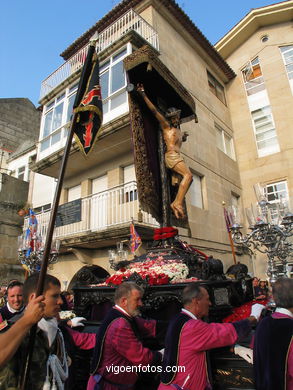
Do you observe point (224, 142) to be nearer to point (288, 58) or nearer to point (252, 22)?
point (288, 58)

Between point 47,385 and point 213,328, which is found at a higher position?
point 213,328

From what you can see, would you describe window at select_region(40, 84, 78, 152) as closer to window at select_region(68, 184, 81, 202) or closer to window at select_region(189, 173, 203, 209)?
window at select_region(68, 184, 81, 202)

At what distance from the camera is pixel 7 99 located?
18.8 metres

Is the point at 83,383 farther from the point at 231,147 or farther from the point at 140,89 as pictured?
the point at 231,147

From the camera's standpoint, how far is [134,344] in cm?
209

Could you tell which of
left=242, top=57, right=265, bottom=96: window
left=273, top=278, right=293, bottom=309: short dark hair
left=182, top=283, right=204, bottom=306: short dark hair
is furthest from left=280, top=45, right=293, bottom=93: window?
left=182, top=283, right=204, bottom=306: short dark hair

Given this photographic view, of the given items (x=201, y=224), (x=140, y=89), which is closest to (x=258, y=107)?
(x=201, y=224)

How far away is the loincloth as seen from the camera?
4633mm

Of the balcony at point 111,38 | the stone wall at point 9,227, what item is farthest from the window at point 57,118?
the stone wall at point 9,227

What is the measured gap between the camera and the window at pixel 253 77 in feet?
52.8

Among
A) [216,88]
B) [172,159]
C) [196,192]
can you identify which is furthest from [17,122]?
[172,159]

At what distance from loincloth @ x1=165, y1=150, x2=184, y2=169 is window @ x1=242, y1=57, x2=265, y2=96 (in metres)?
14.0

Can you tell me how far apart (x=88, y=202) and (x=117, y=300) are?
879cm

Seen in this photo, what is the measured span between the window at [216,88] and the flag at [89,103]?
1473cm
